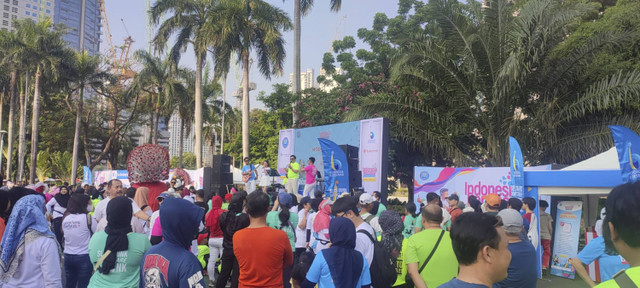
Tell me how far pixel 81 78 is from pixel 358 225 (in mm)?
40048

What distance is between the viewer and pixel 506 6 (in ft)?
55.4

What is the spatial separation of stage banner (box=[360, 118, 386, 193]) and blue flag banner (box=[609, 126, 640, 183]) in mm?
7213

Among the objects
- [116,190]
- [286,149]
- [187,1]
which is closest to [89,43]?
[187,1]

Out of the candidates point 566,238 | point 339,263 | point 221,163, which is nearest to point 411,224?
point 339,263

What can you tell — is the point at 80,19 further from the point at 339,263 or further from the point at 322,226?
the point at 339,263

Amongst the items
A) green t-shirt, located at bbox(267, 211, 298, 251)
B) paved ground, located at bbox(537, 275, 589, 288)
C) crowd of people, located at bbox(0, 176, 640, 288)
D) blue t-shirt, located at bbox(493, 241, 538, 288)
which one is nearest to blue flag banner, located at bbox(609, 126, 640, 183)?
paved ground, located at bbox(537, 275, 589, 288)

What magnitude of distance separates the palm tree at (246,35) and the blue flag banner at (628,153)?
2083cm

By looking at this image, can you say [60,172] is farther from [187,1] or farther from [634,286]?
[634,286]

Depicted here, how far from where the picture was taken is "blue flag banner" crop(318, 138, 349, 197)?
46.5ft

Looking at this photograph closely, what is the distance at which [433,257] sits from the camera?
419 centimetres

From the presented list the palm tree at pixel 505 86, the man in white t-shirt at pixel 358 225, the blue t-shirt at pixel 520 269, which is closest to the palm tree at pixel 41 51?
the palm tree at pixel 505 86

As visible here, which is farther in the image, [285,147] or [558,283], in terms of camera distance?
[285,147]

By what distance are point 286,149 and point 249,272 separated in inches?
650

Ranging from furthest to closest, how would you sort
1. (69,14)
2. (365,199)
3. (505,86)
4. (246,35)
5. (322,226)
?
(69,14) < (246,35) < (505,86) < (322,226) < (365,199)
